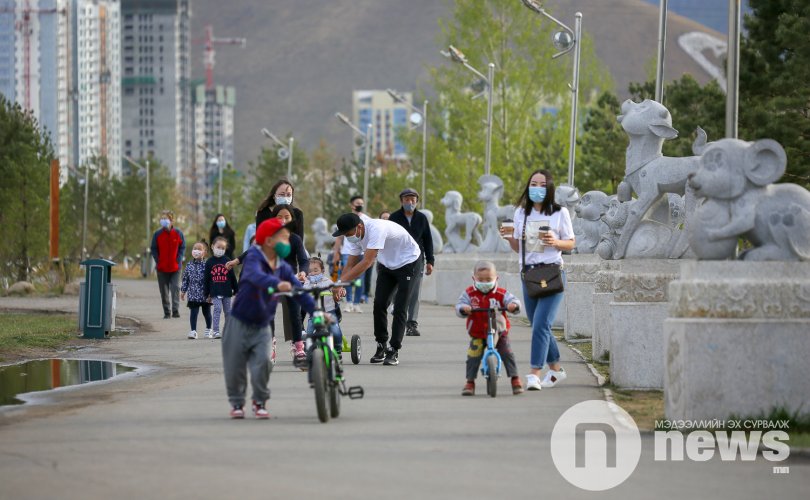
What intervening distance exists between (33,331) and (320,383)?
13430 mm

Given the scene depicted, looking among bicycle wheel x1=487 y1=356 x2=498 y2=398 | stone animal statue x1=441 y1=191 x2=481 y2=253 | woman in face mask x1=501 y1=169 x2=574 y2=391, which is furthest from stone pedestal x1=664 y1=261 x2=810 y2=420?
stone animal statue x1=441 y1=191 x2=481 y2=253

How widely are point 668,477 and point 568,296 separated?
12439 mm

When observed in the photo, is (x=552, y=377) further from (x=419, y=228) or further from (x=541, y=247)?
(x=419, y=228)

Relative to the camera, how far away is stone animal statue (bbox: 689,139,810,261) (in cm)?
1154

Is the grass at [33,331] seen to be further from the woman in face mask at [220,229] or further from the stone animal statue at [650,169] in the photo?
the stone animal statue at [650,169]

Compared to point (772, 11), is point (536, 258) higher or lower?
lower

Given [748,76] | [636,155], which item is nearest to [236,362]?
[636,155]

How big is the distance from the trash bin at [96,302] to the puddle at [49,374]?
4008 mm

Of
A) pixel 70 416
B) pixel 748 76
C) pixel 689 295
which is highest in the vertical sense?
pixel 748 76

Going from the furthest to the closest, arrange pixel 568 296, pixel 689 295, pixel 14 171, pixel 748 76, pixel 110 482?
pixel 14 171 < pixel 748 76 < pixel 568 296 < pixel 689 295 < pixel 110 482

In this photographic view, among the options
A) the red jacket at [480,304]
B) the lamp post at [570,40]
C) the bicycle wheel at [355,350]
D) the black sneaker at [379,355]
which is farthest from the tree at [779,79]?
the red jacket at [480,304]

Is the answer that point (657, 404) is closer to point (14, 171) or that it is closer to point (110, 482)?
point (110, 482)

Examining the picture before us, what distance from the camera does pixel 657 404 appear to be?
12.9 m

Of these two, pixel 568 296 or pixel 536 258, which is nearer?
pixel 536 258
